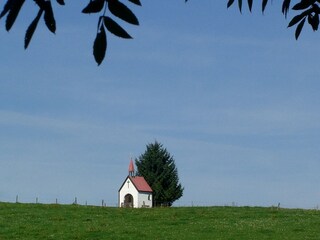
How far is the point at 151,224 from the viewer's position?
34.8 metres

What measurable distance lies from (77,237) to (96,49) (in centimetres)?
2784

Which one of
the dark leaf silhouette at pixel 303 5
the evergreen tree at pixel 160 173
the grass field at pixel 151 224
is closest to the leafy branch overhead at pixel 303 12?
the dark leaf silhouette at pixel 303 5

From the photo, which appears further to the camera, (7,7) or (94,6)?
(94,6)

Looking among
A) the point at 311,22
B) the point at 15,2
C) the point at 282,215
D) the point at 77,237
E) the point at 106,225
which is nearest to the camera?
the point at 15,2

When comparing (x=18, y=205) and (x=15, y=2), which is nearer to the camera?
(x=15, y=2)

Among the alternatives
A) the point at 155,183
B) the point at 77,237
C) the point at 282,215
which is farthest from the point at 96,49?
the point at 155,183

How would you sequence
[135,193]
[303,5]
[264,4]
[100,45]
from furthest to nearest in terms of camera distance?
[135,193]
[303,5]
[264,4]
[100,45]

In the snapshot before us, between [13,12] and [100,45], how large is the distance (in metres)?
0.36

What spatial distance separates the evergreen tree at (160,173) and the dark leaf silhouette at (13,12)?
77.0m

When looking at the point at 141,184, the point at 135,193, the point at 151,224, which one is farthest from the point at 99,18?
the point at 141,184

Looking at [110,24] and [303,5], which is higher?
[303,5]

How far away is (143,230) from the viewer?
31656 mm

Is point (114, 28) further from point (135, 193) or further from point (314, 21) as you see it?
point (135, 193)

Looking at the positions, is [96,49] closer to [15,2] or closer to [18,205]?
[15,2]
